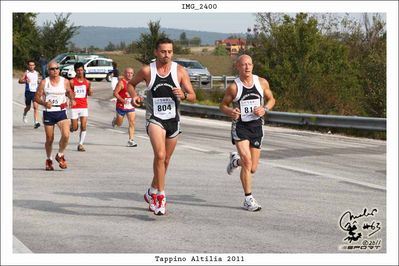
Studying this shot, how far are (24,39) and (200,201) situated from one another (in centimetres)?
5014

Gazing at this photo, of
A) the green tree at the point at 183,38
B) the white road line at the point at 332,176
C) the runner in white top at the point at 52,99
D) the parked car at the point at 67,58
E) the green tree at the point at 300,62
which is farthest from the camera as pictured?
the parked car at the point at 67,58

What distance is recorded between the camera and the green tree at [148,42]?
4022cm

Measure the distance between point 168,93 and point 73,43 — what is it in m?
56.0

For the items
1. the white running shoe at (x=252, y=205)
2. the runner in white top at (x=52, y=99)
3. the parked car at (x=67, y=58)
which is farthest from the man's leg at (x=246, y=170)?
the parked car at (x=67, y=58)

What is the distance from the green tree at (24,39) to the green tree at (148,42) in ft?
64.2

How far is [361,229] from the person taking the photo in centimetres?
905

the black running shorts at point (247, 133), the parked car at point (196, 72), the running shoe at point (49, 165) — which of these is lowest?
the running shoe at point (49, 165)

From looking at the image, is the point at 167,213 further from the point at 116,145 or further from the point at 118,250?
the point at 116,145

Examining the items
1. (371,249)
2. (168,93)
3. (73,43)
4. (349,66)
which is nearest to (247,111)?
(168,93)

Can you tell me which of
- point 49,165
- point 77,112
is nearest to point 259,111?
point 49,165

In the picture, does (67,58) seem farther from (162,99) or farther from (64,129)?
(162,99)

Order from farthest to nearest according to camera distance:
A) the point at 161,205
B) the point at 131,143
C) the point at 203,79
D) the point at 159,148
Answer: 1. the point at 203,79
2. the point at 131,143
3. the point at 161,205
4. the point at 159,148

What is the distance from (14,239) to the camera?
28.4 ft

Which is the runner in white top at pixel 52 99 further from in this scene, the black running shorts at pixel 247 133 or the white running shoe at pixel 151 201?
the black running shorts at pixel 247 133
